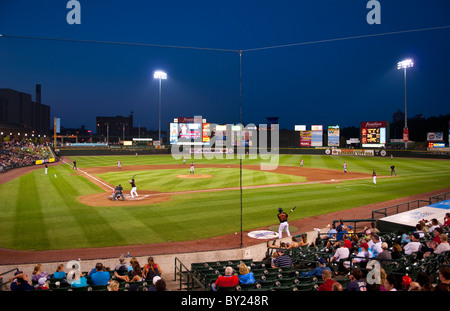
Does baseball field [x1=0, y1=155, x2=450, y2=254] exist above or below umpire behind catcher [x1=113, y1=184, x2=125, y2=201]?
below

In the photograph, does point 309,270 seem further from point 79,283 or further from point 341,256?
point 79,283

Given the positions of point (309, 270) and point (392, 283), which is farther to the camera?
point (309, 270)

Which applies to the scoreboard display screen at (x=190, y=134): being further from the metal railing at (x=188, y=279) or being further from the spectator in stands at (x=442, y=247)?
the spectator in stands at (x=442, y=247)

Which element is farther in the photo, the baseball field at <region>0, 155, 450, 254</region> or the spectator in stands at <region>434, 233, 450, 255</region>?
the baseball field at <region>0, 155, 450, 254</region>

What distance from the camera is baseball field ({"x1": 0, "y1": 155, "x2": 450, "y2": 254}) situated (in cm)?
1479

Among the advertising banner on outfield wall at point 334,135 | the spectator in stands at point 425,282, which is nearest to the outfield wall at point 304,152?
the advertising banner on outfield wall at point 334,135

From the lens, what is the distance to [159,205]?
20.8 metres

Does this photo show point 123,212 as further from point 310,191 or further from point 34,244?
point 310,191

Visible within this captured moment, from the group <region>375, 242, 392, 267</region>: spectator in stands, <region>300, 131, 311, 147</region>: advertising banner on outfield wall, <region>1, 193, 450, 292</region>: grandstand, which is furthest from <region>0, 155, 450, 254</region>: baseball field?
<region>300, 131, 311, 147</region>: advertising banner on outfield wall

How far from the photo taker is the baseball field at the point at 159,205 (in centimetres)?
1479

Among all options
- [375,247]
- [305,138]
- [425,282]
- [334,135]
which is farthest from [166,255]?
[305,138]

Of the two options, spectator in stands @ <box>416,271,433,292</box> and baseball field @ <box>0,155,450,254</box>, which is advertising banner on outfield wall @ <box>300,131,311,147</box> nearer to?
baseball field @ <box>0,155,450,254</box>

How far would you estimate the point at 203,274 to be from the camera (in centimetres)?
832
